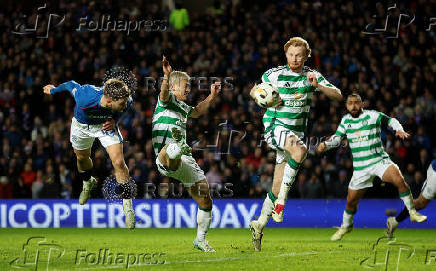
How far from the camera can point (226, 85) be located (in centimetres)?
A: 1866

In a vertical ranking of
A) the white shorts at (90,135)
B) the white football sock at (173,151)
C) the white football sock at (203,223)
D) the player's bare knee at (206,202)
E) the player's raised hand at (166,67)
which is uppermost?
the player's raised hand at (166,67)

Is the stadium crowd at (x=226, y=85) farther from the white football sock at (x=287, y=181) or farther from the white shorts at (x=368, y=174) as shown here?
the white football sock at (x=287, y=181)

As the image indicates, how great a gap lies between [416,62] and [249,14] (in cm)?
508

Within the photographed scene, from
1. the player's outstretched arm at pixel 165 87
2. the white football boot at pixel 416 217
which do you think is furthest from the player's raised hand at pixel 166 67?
the white football boot at pixel 416 217

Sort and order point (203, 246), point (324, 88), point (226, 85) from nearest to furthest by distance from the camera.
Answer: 1. point (324, 88)
2. point (203, 246)
3. point (226, 85)

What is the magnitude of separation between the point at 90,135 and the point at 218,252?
2740mm

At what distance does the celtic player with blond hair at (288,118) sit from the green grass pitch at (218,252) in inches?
32.7

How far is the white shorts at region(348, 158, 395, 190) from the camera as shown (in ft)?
39.8

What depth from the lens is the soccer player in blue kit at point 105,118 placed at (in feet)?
34.4

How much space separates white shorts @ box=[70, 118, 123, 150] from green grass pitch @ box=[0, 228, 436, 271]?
1.50m

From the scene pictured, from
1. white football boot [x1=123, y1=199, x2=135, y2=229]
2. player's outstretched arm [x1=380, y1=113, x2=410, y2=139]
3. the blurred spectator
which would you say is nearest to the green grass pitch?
white football boot [x1=123, y1=199, x2=135, y2=229]

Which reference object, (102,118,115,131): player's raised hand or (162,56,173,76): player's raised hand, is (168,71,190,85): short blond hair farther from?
(102,118,115,131): player's raised hand

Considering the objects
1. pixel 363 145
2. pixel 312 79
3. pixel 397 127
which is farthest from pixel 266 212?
pixel 363 145

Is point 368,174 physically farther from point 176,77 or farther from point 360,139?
point 176,77
